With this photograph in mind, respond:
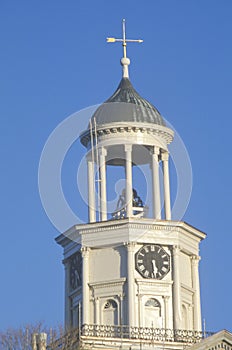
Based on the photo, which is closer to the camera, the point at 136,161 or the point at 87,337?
the point at 87,337

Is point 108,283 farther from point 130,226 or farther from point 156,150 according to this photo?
point 156,150

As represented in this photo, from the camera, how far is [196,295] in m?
130

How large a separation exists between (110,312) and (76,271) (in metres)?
4.10

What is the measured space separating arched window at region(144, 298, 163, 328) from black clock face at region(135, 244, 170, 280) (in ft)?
4.79

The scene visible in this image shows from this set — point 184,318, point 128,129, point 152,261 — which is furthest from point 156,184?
point 184,318

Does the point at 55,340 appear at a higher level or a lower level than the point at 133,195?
lower

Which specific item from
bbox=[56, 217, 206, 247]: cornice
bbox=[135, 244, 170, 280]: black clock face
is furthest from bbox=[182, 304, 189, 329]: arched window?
bbox=[56, 217, 206, 247]: cornice

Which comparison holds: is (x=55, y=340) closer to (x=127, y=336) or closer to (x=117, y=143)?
(x=127, y=336)

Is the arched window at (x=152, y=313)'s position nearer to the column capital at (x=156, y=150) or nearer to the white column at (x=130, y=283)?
the white column at (x=130, y=283)

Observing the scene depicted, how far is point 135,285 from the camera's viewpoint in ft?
415

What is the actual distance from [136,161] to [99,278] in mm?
8924

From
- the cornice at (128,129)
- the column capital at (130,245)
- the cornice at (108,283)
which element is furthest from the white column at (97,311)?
the cornice at (128,129)

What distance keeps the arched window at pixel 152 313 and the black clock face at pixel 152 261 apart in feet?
4.79

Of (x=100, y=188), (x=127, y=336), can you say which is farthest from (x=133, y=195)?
(x=127, y=336)
